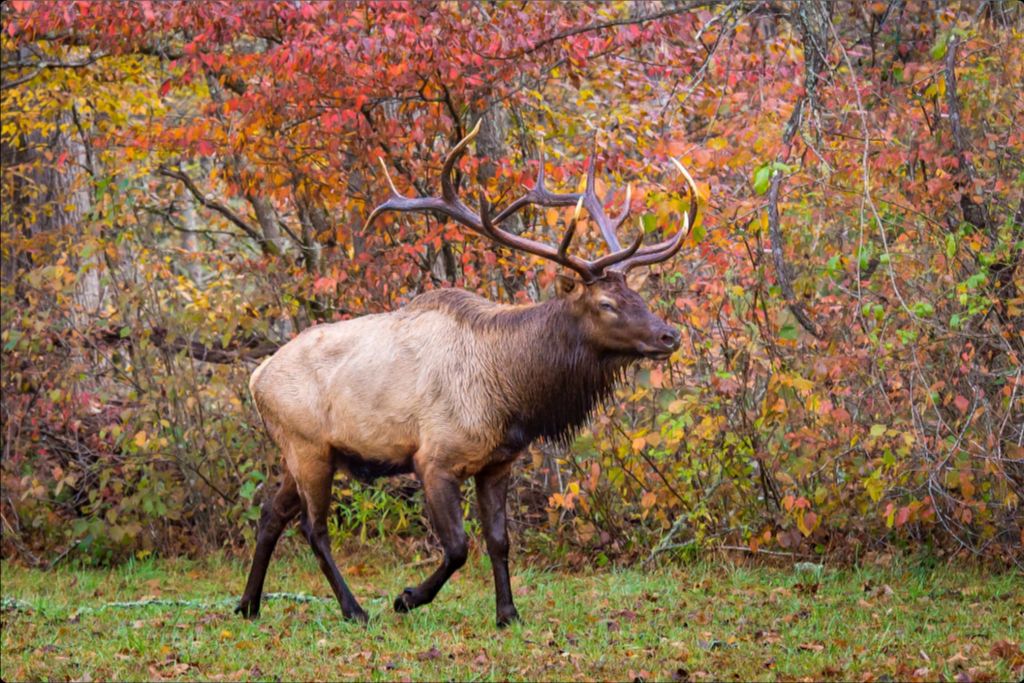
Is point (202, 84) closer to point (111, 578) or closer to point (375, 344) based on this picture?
point (111, 578)

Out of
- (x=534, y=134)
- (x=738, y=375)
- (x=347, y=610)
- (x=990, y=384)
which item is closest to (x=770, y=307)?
(x=738, y=375)

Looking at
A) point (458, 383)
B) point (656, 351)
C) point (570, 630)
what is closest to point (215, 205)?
point (458, 383)

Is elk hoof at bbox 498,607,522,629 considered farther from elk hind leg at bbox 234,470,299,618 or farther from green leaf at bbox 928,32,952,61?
green leaf at bbox 928,32,952,61

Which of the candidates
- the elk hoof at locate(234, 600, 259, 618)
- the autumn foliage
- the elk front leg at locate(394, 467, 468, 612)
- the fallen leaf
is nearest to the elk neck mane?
the elk front leg at locate(394, 467, 468, 612)

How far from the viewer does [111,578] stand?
10.3 meters

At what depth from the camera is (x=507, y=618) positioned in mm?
7715

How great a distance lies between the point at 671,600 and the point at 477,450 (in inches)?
65.3

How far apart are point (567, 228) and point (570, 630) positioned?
2244mm

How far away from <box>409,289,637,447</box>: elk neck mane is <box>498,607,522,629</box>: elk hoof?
972 millimetres

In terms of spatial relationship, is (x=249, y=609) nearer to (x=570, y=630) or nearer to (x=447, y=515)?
(x=447, y=515)

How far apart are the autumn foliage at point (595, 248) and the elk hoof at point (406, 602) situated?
2.00 meters

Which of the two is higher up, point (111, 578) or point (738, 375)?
point (738, 375)

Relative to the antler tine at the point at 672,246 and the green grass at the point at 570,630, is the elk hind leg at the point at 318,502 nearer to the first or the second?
the green grass at the point at 570,630

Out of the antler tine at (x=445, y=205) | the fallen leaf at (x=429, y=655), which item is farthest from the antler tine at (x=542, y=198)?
the fallen leaf at (x=429, y=655)
